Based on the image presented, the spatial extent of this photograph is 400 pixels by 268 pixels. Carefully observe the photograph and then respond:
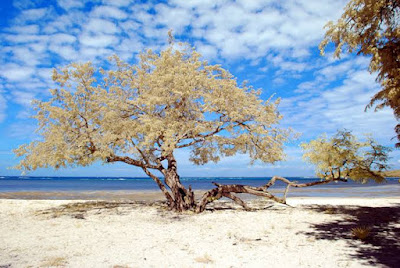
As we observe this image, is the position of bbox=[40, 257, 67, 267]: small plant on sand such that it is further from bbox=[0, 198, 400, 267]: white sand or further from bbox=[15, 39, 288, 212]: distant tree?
bbox=[15, 39, 288, 212]: distant tree

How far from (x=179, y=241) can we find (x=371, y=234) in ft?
21.2

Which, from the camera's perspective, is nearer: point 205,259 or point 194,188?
point 205,259

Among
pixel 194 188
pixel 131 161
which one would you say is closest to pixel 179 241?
pixel 131 161

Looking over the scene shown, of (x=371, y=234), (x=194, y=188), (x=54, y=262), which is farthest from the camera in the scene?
(x=194, y=188)

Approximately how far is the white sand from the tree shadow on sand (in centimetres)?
5

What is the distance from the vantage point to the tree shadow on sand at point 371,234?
22.8 feet

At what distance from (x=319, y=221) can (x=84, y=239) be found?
31.0 feet

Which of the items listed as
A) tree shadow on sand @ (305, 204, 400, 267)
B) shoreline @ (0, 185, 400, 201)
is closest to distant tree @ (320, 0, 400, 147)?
tree shadow on sand @ (305, 204, 400, 267)

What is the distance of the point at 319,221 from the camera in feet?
39.5

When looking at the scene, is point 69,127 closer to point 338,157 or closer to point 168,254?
point 168,254

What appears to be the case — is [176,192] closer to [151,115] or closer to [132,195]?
[151,115]

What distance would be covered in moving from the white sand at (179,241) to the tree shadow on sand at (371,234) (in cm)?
5

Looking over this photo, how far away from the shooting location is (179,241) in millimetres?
8828

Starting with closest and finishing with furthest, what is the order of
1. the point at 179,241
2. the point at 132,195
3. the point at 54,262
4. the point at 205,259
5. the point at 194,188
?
the point at 54,262, the point at 205,259, the point at 179,241, the point at 132,195, the point at 194,188
